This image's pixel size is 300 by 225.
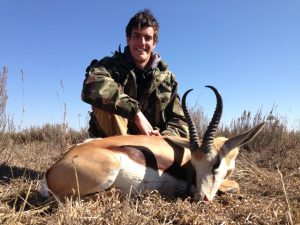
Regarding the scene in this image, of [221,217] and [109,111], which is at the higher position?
[109,111]

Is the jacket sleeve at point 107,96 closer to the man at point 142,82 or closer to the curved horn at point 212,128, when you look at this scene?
the man at point 142,82

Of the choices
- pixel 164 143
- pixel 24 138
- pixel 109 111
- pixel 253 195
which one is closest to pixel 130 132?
pixel 109 111

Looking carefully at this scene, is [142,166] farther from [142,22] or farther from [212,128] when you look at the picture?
[142,22]

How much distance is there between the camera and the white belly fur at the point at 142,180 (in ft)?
12.2

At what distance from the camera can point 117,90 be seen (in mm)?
4676

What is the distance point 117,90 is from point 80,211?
84.1 inches

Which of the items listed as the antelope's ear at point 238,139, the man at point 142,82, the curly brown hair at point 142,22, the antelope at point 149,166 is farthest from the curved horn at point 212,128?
the curly brown hair at point 142,22

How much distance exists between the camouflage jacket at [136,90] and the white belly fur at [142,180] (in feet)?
3.27

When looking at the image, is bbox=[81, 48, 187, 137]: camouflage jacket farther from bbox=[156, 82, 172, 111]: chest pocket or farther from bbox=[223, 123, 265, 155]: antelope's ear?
bbox=[223, 123, 265, 155]: antelope's ear

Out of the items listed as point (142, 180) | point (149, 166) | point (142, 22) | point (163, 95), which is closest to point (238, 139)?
point (149, 166)

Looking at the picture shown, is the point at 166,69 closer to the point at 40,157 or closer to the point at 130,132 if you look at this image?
the point at 130,132

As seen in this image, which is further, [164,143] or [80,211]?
[164,143]

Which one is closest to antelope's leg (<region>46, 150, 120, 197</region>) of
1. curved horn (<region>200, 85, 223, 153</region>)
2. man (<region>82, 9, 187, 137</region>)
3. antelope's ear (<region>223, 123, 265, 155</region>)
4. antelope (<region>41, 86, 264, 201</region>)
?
antelope (<region>41, 86, 264, 201</region>)

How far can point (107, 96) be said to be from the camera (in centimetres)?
464
